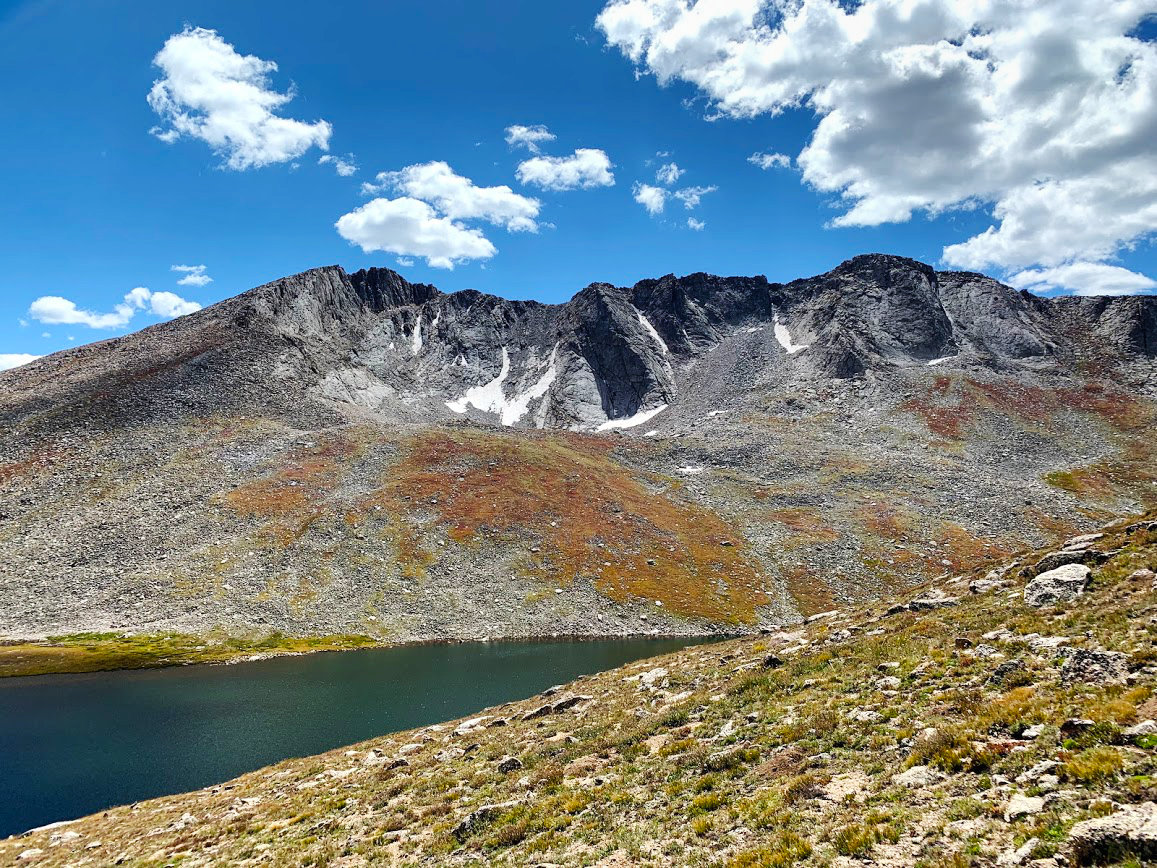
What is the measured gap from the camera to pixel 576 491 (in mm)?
Answer: 114062

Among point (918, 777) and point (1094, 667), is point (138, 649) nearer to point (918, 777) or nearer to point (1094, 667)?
point (918, 777)

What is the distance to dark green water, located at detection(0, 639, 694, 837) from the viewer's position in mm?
39156

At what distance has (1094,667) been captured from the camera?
1529 centimetres

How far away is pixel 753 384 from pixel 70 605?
171m

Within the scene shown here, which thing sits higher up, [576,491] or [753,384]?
[753,384]

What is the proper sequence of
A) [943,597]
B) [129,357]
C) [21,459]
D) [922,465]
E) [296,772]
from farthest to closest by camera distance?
[129,357] < [922,465] < [21,459] < [296,772] < [943,597]

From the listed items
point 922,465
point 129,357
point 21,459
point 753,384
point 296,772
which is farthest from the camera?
point 753,384

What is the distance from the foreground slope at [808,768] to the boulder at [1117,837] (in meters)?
0.03

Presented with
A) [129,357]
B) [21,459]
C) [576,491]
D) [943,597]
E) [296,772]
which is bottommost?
[296,772]

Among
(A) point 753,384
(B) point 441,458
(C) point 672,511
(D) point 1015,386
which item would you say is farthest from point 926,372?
(B) point 441,458

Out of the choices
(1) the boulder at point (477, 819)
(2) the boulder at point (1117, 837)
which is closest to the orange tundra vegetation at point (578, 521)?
(1) the boulder at point (477, 819)

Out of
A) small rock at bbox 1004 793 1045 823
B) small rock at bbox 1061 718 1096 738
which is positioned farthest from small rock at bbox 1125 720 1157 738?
small rock at bbox 1004 793 1045 823

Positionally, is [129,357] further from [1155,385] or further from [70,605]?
[1155,385]

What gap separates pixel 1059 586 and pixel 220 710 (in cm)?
6056
